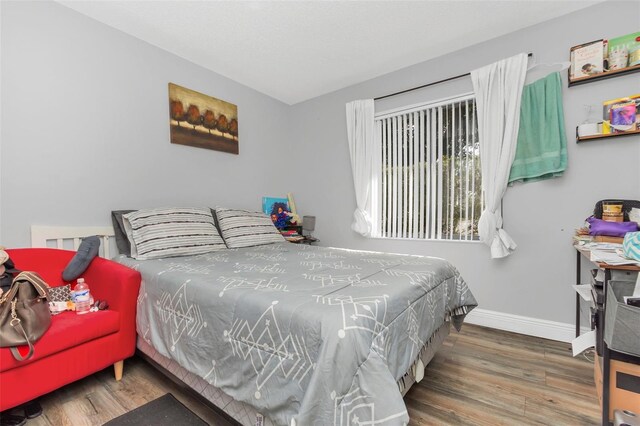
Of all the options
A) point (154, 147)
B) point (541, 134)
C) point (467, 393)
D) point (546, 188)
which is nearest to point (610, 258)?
point (467, 393)

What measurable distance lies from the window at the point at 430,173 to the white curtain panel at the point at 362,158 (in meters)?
0.11

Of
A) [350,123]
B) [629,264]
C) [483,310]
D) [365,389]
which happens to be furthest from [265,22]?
[483,310]

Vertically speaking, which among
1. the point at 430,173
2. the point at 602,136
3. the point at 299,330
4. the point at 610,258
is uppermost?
the point at 602,136

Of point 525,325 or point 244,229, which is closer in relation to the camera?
point 525,325

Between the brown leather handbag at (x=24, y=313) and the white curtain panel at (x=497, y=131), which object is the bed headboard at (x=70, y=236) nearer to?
the brown leather handbag at (x=24, y=313)

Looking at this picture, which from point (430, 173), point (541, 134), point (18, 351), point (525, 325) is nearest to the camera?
point (18, 351)

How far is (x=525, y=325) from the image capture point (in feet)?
7.78

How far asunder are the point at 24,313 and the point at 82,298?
35 cm

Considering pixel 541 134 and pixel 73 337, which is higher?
pixel 541 134

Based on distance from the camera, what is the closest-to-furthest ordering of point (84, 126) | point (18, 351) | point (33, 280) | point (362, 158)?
point (18, 351) → point (33, 280) → point (84, 126) → point (362, 158)

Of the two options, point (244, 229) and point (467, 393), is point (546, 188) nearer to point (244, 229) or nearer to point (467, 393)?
point (467, 393)

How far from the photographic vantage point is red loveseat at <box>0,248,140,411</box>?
1285mm

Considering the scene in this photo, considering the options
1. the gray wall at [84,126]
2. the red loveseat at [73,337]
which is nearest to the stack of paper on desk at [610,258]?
the red loveseat at [73,337]

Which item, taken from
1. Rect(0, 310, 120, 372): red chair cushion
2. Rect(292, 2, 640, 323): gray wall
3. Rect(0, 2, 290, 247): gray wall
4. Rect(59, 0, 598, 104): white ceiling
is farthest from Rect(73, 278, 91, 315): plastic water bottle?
Rect(292, 2, 640, 323): gray wall
